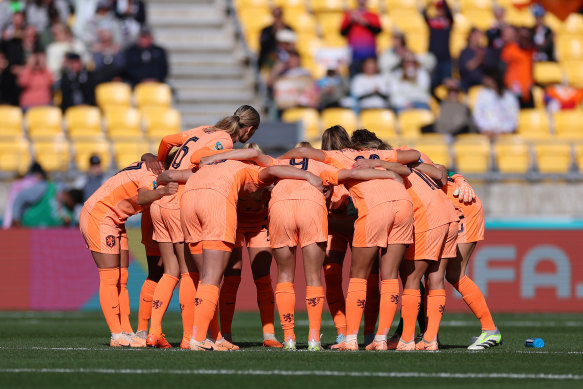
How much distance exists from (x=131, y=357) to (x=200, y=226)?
1.37 meters

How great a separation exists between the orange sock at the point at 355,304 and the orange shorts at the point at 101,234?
244 centimetres

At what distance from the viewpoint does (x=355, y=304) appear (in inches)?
416

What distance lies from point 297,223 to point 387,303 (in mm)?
1065

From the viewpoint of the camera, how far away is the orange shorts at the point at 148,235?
463 inches

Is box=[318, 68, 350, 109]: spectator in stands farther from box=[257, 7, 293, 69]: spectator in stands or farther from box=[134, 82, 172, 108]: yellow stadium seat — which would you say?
box=[134, 82, 172, 108]: yellow stadium seat

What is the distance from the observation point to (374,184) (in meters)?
10.7

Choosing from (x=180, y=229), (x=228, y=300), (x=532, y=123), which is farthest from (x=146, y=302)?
(x=532, y=123)

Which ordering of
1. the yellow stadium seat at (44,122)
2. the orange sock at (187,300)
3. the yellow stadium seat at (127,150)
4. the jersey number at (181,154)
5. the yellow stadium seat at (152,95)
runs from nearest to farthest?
1. the orange sock at (187,300)
2. the jersey number at (181,154)
3. the yellow stadium seat at (127,150)
4. the yellow stadium seat at (44,122)
5. the yellow stadium seat at (152,95)

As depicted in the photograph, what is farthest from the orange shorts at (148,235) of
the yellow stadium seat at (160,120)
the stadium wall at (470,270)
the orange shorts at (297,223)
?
the yellow stadium seat at (160,120)

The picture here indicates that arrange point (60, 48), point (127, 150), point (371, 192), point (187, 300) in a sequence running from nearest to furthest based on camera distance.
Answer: point (371, 192) < point (187, 300) < point (127, 150) < point (60, 48)

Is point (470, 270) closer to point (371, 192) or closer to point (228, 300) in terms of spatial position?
point (228, 300)

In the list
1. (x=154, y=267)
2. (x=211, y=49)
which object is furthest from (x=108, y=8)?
(x=154, y=267)

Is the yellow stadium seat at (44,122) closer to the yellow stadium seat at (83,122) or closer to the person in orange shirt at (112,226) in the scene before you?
the yellow stadium seat at (83,122)

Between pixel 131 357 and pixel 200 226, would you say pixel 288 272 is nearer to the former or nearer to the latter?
pixel 200 226
